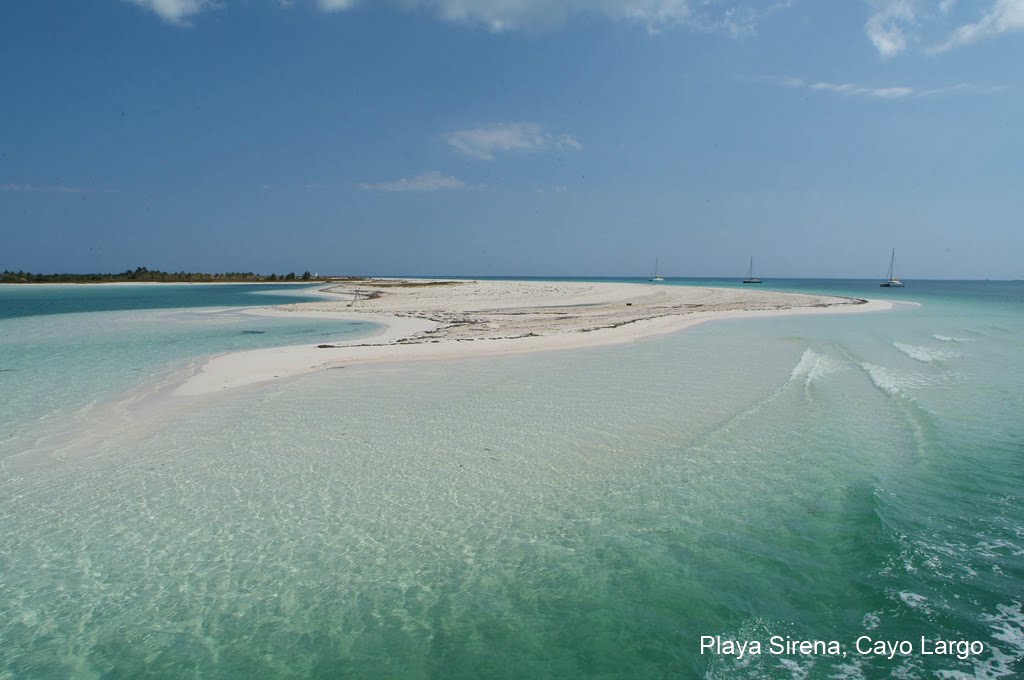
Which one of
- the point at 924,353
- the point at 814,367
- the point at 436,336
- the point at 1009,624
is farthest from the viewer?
the point at 436,336

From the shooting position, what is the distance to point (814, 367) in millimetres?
16109

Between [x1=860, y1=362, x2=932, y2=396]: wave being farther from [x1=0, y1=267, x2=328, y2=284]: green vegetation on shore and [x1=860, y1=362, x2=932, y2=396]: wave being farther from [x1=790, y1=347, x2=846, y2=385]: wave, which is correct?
[x1=0, y1=267, x2=328, y2=284]: green vegetation on shore

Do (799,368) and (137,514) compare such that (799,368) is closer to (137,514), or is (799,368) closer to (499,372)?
A: (499,372)

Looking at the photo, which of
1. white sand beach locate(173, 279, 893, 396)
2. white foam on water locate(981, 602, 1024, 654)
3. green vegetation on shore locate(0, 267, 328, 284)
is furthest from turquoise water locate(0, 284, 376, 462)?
green vegetation on shore locate(0, 267, 328, 284)

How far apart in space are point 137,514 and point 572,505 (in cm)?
507

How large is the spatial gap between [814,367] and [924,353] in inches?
248

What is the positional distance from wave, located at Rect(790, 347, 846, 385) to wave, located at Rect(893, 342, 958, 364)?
2822 mm

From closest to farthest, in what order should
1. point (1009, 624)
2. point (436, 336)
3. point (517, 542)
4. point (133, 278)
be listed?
point (1009, 624) < point (517, 542) < point (436, 336) < point (133, 278)

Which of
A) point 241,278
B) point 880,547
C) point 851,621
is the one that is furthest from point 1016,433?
point 241,278

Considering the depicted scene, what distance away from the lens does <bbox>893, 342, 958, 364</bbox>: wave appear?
17772 mm

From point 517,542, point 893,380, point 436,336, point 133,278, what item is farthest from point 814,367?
point 133,278

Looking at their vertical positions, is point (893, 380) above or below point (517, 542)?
above

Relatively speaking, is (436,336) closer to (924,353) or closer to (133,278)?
(924,353)

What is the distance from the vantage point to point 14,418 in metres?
10.8
